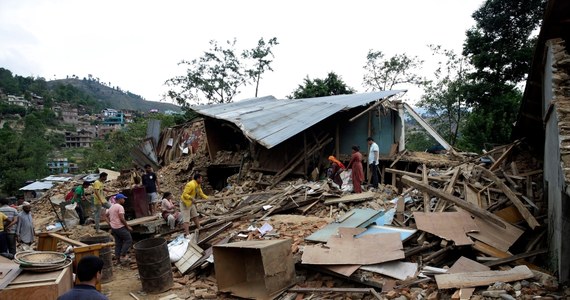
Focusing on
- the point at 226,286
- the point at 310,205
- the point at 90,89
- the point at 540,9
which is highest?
the point at 90,89

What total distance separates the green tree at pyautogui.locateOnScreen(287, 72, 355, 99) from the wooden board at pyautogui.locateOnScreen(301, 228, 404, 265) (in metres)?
20.7

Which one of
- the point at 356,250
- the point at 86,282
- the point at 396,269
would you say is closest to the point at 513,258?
the point at 396,269

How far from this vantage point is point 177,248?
812 cm

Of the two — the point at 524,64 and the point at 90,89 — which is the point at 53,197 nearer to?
the point at 524,64

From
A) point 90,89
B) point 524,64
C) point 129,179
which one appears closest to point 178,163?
point 129,179

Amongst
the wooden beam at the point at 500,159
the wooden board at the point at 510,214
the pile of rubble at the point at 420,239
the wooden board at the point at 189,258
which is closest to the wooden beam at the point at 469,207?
the pile of rubble at the point at 420,239

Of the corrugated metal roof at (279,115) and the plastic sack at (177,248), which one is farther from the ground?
the corrugated metal roof at (279,115)

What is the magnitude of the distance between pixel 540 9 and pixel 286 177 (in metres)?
14.4

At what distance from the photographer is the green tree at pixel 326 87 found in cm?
2669

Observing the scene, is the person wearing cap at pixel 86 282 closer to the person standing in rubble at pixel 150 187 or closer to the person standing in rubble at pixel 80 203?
the person standing in rubble at pixel 150 187

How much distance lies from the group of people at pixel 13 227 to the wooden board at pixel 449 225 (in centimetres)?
800

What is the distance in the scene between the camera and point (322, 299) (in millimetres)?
5715

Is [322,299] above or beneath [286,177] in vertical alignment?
beneath

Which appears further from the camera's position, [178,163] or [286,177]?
[178,163]
